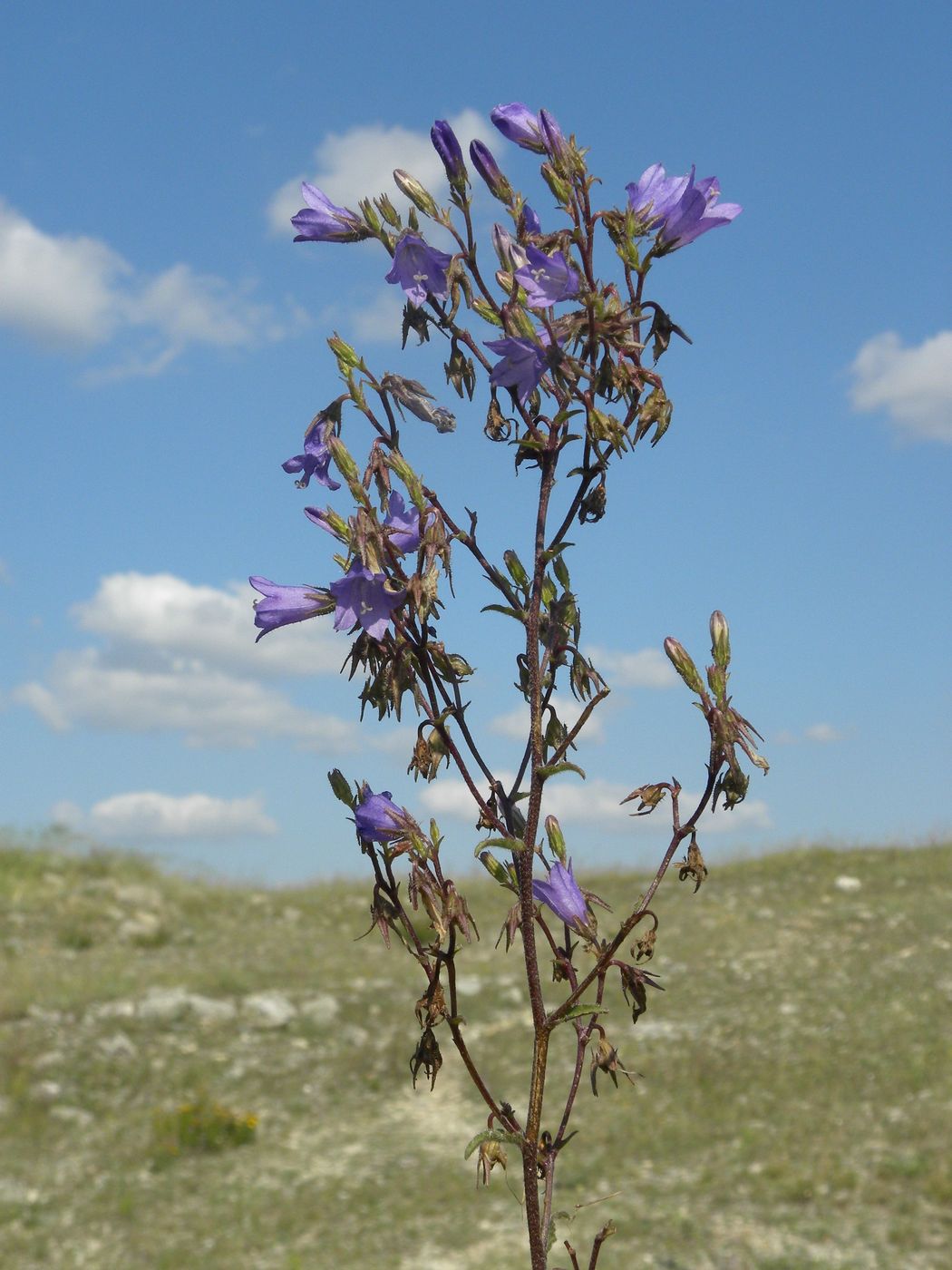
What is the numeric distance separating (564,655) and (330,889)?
1358cm

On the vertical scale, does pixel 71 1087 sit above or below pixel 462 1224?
above

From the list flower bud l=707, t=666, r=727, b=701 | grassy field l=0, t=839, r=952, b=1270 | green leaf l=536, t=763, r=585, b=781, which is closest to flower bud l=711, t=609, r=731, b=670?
flower bud l=707, t=666, r=727, b=701

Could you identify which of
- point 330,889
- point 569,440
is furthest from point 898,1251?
point 330,889

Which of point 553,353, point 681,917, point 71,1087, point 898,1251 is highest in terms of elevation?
point 553,353

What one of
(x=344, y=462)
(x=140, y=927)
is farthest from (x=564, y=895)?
(x=140, y=927)

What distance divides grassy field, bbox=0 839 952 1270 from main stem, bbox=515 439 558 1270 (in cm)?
435

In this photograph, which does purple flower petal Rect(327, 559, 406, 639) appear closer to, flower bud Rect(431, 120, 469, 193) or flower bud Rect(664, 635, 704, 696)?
flower bud Rect(664, 635, 704, 696)

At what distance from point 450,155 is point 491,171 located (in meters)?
0.07

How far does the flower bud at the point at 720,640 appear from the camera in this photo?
1945 mm

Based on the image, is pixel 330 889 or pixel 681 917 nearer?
pixel 681 917

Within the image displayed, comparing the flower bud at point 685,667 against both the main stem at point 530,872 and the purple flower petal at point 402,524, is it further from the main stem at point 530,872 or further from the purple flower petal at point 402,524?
the purple flower petal at point 402,524

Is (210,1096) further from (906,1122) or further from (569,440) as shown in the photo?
(569,440)

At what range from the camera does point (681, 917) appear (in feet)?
41.8

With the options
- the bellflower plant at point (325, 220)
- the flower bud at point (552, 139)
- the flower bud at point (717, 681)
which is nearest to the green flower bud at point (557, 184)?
the flower bud at point (552, 139)
